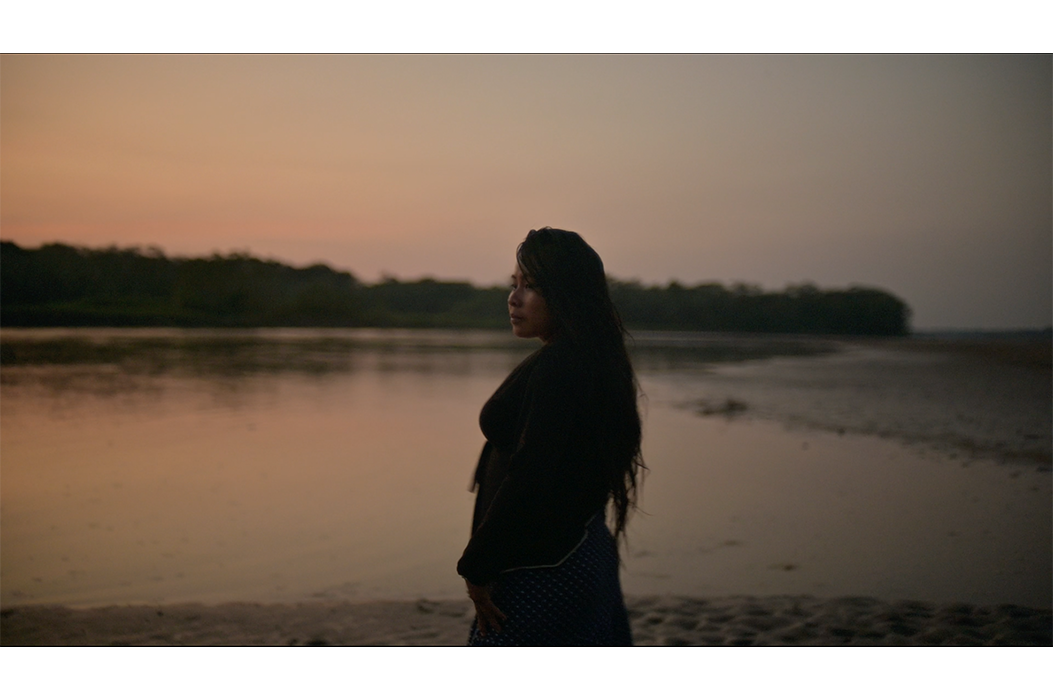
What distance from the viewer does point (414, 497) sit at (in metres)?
6.51

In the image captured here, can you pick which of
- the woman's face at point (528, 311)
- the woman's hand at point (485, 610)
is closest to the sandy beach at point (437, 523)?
the woman's hand at point (485, 610)

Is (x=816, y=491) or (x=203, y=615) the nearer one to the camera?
(x=203, y=615)

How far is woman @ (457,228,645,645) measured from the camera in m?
1.75

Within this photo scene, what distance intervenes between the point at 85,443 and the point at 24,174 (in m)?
3.35

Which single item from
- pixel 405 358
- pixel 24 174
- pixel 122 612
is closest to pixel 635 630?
pixel 122 612

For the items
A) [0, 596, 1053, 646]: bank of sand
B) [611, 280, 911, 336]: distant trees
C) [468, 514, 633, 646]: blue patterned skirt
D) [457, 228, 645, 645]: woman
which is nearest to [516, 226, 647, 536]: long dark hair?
[457, 228, 645, 645]: woman

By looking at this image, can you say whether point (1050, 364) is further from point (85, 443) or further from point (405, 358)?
point (405, 358)

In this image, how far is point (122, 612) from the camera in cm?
401

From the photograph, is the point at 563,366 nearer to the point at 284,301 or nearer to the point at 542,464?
the point at 542,464

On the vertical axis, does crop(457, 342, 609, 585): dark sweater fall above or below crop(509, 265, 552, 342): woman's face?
below

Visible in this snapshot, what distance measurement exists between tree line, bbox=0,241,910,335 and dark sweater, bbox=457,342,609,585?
15.4 inches

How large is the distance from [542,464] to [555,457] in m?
0.03

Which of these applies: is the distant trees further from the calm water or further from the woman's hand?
the woman's hand

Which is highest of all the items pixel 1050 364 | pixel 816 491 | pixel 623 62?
pixel 623 62
